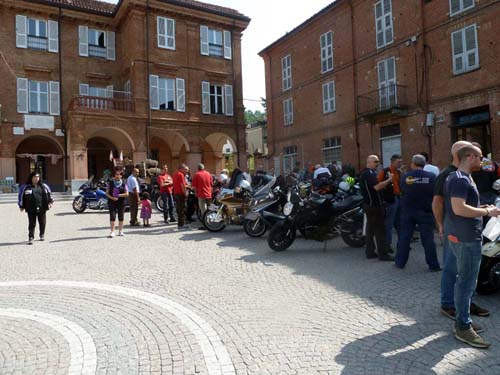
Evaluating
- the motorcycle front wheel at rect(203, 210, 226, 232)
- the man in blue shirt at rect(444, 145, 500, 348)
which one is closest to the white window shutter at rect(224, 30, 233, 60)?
the motorcycle front wheel at rect(203, 210, 226, 232)

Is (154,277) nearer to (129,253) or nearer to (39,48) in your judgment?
(129,253)

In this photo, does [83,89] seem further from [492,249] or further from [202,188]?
[492,249]

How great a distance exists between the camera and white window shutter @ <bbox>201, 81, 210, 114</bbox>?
26797 millimetres

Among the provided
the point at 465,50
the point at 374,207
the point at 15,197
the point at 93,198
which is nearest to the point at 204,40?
the point at 15,197

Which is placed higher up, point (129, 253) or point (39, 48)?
point (39, 48)

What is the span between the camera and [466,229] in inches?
132

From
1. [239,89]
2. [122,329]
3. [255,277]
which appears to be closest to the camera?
[122,329]

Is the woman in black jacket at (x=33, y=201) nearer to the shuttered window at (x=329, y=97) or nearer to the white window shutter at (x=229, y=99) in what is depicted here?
the shuttered window at (x=329, y=97)

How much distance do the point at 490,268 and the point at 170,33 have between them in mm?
24623

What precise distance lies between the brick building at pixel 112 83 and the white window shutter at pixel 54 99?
6 cm

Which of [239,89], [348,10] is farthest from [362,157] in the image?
[239,89]

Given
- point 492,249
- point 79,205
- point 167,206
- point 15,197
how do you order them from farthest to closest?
1. point 15,197
2. point 79,205
3. point 167,206
4. point 492,249

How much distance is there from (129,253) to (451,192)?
19.8ft

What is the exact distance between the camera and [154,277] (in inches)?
231
